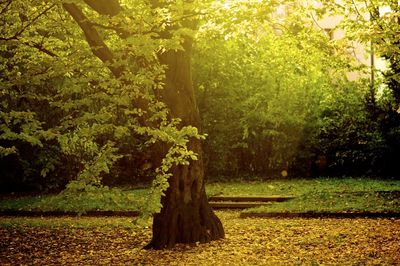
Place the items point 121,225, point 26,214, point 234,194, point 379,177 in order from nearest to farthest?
point 121,225 < point 26,214 < point 234,194 < point 379,177

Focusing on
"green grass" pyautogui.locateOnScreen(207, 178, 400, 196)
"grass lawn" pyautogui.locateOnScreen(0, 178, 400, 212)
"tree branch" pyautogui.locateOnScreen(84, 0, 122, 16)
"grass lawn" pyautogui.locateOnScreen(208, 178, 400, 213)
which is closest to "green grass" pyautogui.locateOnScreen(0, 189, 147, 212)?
"grass lawn" pyautogui.locateOnScreen(0, 178, 400, 212)

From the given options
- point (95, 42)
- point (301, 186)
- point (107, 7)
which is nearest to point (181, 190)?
point (95, 42)

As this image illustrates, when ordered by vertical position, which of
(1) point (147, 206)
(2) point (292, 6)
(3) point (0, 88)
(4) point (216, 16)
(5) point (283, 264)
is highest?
(2) point (292, 6)

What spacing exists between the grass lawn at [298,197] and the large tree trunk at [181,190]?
1026 millimetres

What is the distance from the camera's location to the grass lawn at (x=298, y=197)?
1393 cm

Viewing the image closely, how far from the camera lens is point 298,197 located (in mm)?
16266

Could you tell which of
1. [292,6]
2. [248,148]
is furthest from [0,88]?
[248,148]

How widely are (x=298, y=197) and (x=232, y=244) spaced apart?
5993 mm

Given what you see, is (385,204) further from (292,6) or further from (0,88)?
(0,88)

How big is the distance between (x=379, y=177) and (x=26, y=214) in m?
13.1

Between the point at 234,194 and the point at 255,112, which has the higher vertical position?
the point at 255,112

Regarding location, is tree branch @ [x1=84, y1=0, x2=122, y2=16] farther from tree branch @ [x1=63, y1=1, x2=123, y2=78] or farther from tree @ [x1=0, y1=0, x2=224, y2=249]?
tree branch @ [x1=63, y1=1, x2=123, y2=78]

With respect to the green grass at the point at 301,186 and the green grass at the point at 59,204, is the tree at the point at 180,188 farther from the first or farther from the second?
the green grass at the point at 301,186

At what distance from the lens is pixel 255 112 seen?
22.5 meters
